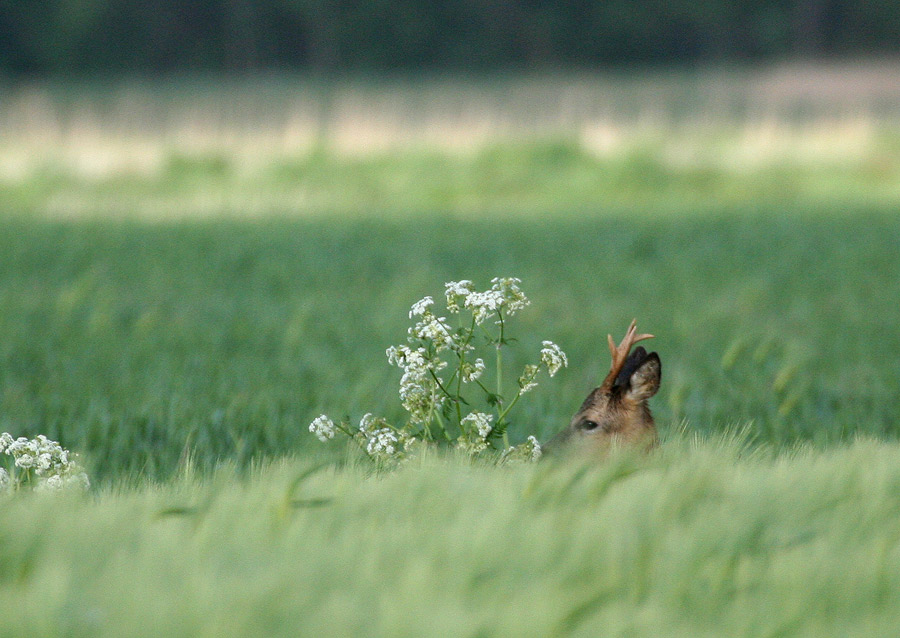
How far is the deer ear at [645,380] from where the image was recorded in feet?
10.8

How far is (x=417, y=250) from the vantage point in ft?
35.9

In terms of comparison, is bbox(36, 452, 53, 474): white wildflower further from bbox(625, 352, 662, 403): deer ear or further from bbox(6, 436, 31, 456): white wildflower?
bbox(625, 352, 662, 403): deer ear

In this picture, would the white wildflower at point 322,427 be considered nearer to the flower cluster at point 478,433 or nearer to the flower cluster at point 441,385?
the flower cluster at point 441,385

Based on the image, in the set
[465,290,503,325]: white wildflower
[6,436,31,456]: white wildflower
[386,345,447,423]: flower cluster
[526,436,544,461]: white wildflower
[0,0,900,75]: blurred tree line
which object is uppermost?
[0,0,900,75]: blurred tree line

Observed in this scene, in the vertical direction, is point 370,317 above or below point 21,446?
below

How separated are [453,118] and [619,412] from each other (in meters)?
26.7

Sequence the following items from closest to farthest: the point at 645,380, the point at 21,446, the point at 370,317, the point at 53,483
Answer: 1. the point at 53,483
2. the point at 21,446
3. the point at 645,380
4. the point at 370,317

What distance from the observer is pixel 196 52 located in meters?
52.8

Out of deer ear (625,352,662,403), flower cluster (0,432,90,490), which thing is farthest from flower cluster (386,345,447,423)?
flower cluster (0,432,90,490)

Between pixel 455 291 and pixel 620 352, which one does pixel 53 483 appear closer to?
pixel 455 291

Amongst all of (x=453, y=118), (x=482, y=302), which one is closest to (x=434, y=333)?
(x=482, y=302)

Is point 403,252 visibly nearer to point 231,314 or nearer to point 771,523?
point 231,314

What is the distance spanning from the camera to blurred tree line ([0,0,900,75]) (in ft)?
162

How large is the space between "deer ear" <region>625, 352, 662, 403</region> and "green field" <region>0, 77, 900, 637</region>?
0.80 ft
